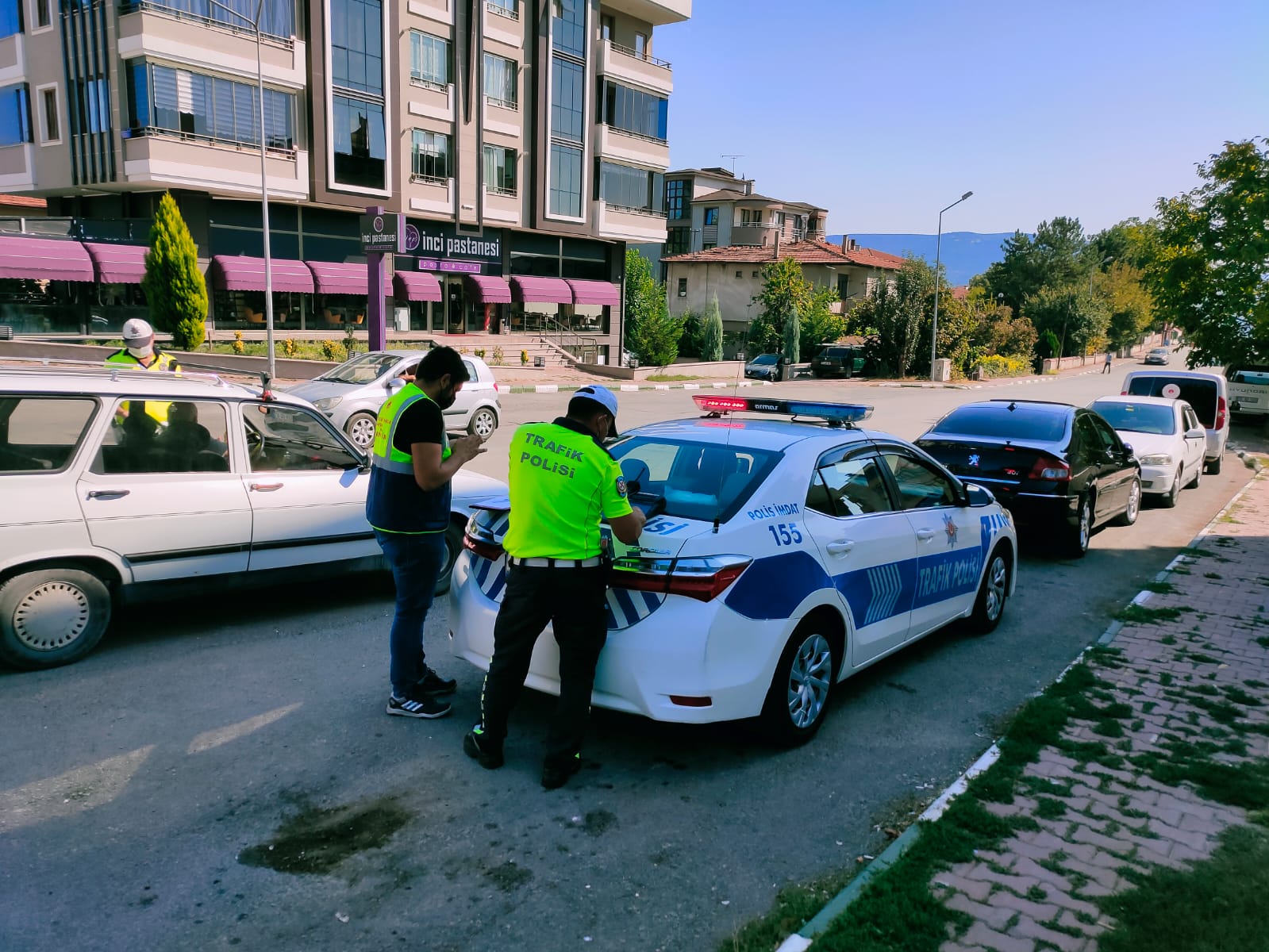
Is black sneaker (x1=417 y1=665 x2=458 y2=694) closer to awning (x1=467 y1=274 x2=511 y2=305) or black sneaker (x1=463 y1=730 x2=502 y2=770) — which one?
black sneaker (x1=463 y1=730 x2=502 y2=770)

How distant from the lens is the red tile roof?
201 feet

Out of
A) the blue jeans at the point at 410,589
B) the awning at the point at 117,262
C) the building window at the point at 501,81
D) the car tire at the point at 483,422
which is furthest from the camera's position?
the building window at the point at 501,81

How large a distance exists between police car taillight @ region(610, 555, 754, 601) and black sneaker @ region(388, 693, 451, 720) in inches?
54.2

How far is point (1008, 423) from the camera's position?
33.4 feet

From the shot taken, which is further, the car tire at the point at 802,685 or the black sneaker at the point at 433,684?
the black sneaker at the point at 433,684

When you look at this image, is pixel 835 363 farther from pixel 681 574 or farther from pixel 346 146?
pixel 681 574

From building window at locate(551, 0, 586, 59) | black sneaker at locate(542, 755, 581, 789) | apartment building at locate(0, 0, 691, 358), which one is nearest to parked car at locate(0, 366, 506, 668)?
black sneaker at locate(542, 755, 581, 789)

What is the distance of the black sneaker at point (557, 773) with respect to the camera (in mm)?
4309

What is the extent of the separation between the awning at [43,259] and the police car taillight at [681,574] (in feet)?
94.4

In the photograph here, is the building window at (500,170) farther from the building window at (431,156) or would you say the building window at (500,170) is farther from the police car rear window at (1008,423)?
the police car rear window at (1008,423)

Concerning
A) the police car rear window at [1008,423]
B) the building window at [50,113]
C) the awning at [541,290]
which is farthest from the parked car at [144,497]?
the awning at [541,290]

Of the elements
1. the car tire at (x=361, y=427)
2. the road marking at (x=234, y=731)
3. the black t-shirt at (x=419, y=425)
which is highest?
the black t-shirt at (x=419, y=425)

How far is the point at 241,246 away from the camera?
101 ft

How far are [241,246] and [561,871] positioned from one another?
31308 mm
